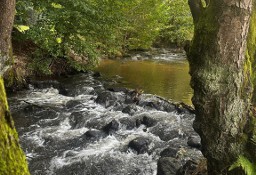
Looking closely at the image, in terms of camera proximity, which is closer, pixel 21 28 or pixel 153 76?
pixel 21 28

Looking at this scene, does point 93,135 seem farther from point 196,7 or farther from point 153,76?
point 153,76

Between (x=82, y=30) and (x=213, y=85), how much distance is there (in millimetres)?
8523

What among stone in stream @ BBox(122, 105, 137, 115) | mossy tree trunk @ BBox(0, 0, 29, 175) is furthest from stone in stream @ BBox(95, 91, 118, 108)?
mossy tree trunk @ BBox(0, 0, 29, 175)

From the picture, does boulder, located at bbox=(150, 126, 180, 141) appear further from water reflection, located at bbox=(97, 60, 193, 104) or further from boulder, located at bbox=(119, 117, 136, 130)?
water reflection, located at bbox=(97, 60, 193, 104)

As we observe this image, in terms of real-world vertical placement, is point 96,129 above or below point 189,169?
below

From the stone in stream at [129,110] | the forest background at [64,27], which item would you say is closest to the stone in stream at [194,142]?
the stone in stream at [129,110]

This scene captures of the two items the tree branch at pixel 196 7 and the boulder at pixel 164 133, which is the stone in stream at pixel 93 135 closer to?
the boulder at pixel 164 133

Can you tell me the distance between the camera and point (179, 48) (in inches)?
1375

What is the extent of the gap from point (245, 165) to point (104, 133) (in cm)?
538

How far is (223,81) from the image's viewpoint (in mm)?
→ 4094

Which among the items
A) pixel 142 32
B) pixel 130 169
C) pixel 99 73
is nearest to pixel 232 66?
pixel 130 169

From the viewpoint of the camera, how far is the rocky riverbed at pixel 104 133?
688cm

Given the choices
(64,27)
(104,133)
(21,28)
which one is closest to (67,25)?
(64,27)

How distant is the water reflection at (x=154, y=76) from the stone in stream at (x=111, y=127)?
15.1 ft
